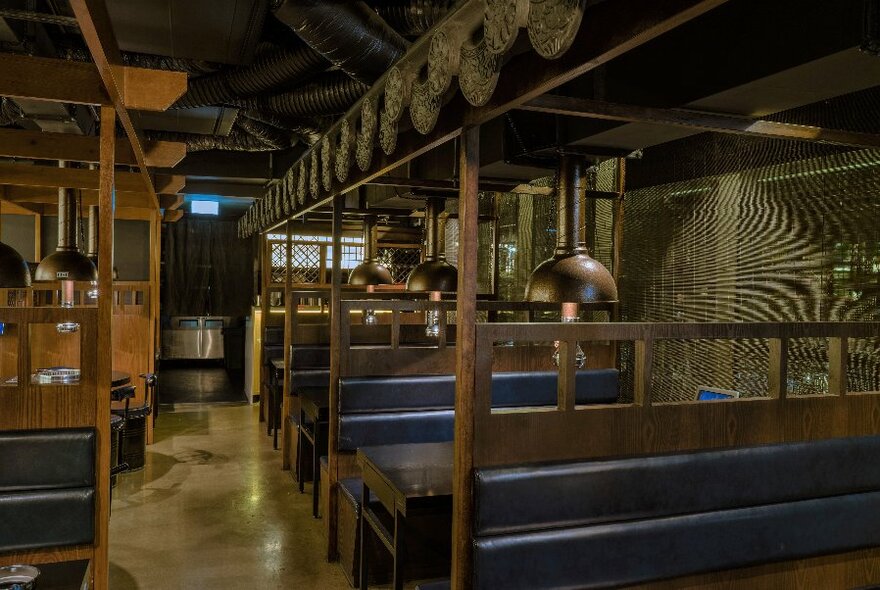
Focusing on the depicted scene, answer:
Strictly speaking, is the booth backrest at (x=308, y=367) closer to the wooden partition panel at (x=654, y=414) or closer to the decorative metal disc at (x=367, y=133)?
the decorative metal disc at (x=367, y=133)

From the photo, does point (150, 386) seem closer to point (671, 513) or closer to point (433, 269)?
point (433, 269)

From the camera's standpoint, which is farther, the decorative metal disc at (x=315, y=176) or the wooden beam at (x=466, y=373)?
the decorative metal disc at (x=315, y=176)

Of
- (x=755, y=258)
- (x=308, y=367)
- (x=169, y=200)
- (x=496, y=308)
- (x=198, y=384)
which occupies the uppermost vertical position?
(x=169, y=200)

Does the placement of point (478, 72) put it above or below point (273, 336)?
above

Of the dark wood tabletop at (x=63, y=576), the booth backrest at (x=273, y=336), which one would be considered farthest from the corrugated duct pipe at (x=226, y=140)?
the dark wood tabletop at (x=63, y=576)

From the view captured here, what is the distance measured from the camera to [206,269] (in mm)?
11469

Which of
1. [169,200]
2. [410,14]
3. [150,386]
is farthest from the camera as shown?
[169,200]

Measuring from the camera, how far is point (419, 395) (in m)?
3.82

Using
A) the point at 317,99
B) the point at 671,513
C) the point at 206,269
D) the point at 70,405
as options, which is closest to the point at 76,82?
the point at 70,405

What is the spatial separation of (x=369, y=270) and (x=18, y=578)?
454 centimetres

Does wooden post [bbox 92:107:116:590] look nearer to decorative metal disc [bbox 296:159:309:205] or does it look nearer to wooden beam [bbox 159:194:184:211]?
decorative metal disc [bbox 296:159:309:205]

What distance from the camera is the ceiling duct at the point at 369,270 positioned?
19.3ft

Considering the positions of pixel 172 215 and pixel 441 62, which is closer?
pixel 441 62

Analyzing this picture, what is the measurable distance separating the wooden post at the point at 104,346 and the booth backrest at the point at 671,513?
1.54 metres
